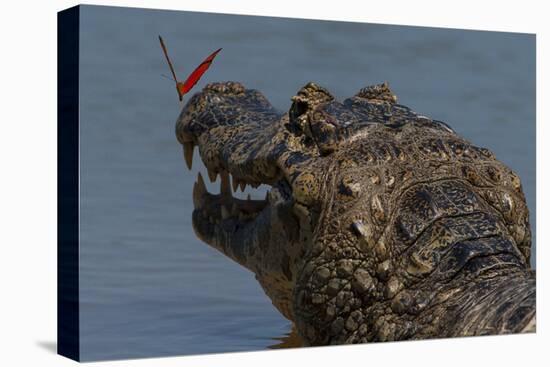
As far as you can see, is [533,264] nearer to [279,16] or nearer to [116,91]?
[279,16]

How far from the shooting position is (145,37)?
765cm

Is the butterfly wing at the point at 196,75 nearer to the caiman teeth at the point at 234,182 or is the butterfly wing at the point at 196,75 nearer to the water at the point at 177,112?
the water at the point at 177,112

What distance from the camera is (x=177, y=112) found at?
325 inches

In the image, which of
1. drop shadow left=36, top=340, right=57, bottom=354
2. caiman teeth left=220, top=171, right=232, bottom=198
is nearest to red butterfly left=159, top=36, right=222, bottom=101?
caiman teeth left=220, top=171, right=232, bottom=198

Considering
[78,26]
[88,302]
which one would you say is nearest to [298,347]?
[88,302]

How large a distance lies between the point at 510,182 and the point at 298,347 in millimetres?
1718

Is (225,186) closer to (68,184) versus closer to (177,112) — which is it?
(177,112)

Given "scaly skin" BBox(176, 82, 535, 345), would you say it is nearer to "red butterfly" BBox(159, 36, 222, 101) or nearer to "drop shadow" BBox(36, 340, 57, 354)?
"red butterfly" BBox(159, 36, 222, 101)

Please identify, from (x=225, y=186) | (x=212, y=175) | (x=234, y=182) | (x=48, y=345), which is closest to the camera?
(x=48, y=345)

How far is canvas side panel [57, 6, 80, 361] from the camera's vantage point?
6895 millimetres

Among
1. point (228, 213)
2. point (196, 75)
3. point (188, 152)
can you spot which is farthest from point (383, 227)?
point (196, 75)

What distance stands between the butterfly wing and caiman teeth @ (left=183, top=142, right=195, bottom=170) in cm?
38

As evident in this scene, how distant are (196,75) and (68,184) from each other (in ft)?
5.21

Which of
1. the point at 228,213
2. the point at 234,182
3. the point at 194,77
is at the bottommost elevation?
the point at 228,213
